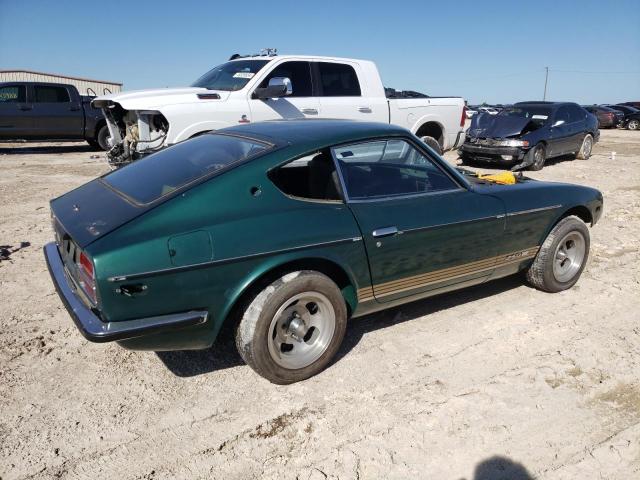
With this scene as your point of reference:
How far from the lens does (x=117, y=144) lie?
6898mm

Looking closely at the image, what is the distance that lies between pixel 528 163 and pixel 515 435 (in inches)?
371

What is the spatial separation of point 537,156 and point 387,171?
8.94 m

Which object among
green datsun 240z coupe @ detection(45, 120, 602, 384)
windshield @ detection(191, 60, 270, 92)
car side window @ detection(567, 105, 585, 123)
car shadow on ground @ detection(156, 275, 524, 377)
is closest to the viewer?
green datsun 240z coupe @ detection(45, 120, 602, 384)

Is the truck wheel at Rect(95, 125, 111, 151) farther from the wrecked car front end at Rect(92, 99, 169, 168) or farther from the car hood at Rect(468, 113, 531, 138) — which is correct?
the car hood at Rect(468, 113, 531, 138)

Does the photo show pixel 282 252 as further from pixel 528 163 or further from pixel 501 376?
pixel 528 163

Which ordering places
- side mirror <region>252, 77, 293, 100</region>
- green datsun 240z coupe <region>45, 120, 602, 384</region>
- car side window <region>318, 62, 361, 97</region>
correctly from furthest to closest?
car side window <region>318, 62, 361, 97</region> < side mirror <region>252, 77, 293, 100</region> < green datsun 240z coupe <region>45, 120, 602, 384</region>

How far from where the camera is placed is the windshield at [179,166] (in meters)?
2.91

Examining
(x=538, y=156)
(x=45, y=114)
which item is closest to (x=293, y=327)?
(x=538, y=156)

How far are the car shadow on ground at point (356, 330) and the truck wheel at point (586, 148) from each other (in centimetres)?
980

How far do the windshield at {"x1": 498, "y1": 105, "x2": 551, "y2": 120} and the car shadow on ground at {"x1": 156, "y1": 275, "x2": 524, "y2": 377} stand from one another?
839 cm

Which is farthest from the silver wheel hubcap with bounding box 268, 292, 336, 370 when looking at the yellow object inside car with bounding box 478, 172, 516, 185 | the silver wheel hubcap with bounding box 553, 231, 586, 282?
the silver wheel hubcap with bounding box 553, 231, 586, 282

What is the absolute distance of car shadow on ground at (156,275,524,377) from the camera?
323 centimetres

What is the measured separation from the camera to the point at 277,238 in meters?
2.78

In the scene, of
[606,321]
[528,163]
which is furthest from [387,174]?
[528,163]
